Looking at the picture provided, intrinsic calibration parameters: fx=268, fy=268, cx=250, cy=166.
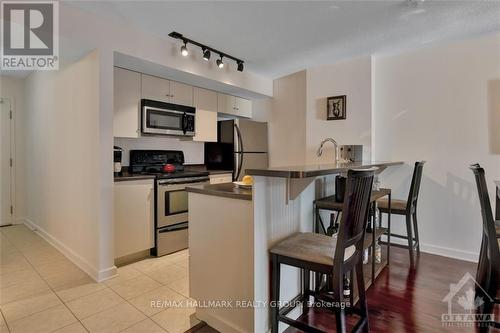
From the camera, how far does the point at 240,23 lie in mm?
2689

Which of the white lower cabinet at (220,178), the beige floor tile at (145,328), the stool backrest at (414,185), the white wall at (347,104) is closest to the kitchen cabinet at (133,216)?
the white lower cabinet at (220,178)

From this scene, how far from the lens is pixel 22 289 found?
2.38m

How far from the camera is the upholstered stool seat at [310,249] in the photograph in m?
1.48

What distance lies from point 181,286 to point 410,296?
77.2 inches

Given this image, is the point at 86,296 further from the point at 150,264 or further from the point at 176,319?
the point at 176,319

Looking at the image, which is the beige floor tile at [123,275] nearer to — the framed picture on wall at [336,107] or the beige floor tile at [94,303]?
the beige floor tile at [94,303]

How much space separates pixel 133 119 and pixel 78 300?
1.93 m

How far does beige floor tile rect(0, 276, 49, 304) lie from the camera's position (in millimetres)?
2244

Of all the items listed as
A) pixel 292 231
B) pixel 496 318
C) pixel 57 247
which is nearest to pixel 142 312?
pixel 292 231

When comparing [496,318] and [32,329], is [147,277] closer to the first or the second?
[32,329]

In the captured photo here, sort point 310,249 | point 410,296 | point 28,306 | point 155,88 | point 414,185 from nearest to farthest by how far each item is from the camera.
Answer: point 310,249 → point 28,306 → point 410,296 → point 414,185 → point 155,88

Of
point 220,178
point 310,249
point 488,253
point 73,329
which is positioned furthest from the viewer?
point 220,178

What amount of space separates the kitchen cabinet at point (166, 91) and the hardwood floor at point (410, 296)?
2.93m

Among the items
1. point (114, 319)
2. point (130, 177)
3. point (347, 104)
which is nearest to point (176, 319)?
point (114, 319)
